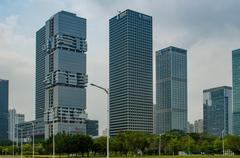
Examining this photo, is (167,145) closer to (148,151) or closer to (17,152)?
(148,151)

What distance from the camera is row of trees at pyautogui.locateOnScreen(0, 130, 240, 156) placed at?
108m

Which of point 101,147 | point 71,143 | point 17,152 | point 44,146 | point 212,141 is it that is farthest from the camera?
point 17,152

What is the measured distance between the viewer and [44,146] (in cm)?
12388

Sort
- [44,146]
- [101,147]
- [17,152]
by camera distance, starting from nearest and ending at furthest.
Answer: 1. [101,147]
2. [44,146]
3. [17,152]

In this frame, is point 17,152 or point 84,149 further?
point 17,152

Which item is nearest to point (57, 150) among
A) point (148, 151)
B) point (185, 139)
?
point (148, 151)

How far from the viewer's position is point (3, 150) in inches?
5950

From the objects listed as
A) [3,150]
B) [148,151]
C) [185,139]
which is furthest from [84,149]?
[3,150]

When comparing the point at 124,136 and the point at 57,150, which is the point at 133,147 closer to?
the point at 124,136

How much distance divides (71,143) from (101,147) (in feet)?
32.1

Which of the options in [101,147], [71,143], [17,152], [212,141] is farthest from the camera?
[17,152]

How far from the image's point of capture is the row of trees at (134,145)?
108m

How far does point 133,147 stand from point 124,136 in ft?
11.8

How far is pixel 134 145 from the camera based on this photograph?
11769cm
